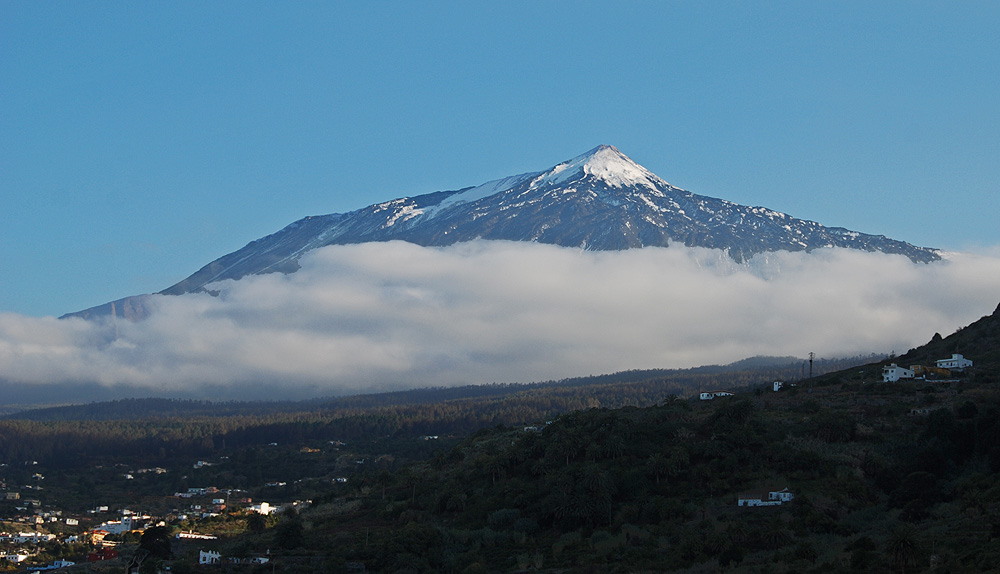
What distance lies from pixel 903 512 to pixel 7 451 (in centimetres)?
15279

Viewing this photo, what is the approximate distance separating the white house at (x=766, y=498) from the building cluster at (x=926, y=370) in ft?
96.5

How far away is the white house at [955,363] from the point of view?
8669cm

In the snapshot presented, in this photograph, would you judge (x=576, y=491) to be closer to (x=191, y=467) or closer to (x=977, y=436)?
(x=977, y=436)

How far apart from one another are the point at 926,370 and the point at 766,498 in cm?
3376

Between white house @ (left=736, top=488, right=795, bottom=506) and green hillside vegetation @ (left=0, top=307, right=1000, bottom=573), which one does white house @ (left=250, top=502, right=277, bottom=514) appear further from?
white house @ (left=736, top=488, right=795, bottom=506)

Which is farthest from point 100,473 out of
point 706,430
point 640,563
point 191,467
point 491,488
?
point 640,563

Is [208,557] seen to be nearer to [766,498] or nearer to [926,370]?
[766,498]

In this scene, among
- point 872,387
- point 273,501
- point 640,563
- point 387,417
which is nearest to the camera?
point 640,563

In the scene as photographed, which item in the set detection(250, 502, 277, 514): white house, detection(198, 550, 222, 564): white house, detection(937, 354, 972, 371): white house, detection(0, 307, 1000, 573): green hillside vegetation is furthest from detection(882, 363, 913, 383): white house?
detection(250, 502, 277, 514): white house

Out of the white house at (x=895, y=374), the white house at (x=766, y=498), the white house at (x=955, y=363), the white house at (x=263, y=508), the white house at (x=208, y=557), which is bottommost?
the white house at (x=263, y=508)

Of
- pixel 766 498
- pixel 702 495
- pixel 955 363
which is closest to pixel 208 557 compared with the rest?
pixel 702 495

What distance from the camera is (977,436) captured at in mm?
62438

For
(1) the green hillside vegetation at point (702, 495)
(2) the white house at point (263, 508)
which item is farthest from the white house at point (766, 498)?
(2) the white house at point (263, 508)

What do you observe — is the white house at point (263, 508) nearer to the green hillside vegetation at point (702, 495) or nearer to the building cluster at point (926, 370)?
the green hillside vegetation at point (702, 495)
